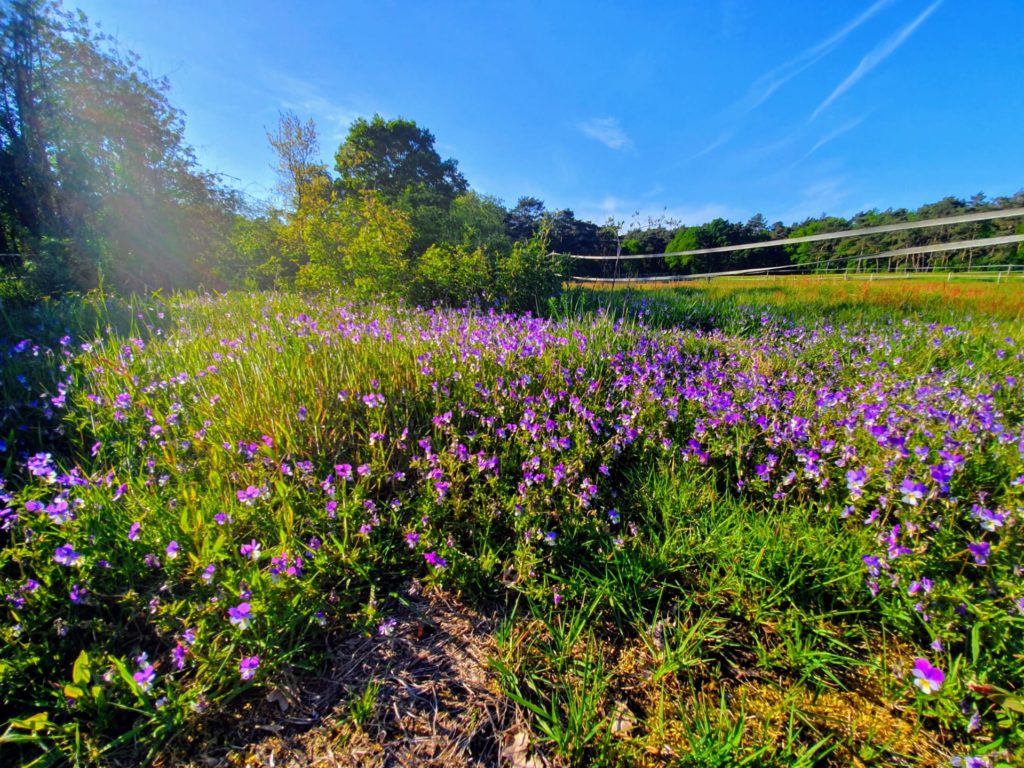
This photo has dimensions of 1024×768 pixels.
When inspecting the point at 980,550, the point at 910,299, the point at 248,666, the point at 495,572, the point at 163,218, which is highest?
the point at 163,218

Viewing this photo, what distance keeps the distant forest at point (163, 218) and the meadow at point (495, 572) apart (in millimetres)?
4773

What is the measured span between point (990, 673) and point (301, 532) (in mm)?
2596

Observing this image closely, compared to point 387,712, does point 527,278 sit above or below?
above

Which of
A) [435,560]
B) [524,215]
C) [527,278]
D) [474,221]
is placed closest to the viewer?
[435,560]

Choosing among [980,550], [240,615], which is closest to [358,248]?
[240,615]

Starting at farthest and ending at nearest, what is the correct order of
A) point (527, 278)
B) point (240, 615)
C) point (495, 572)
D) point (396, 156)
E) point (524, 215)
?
1. point (524, 215)
2. point (396, 156)
3. point (527, 278)
4. point (495, 572)
5. point (240, 615)

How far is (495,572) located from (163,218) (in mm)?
19989

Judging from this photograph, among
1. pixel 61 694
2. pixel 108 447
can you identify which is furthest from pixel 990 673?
pixel 108 447

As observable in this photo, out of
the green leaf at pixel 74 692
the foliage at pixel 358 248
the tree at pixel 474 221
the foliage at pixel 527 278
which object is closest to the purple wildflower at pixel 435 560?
the green leaf at pixel 74 692

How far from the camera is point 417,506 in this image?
2.05 meters

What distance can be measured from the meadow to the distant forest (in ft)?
15.7

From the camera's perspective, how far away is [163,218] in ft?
50.2

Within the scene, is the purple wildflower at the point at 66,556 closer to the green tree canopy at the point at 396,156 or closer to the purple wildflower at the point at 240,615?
the purple wildflower at the point at 240,615

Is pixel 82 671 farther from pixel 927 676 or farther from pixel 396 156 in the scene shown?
pixel 396 156
